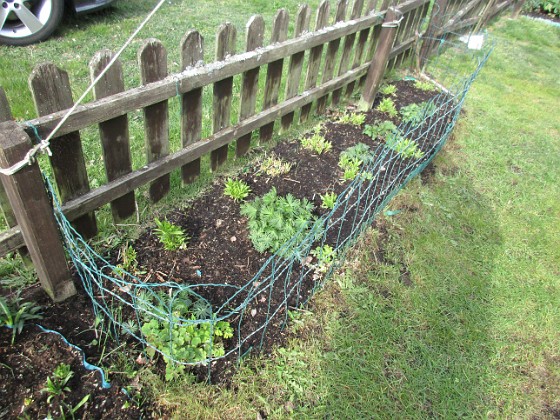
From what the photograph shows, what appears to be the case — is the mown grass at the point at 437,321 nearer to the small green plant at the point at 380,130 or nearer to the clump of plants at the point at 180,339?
the clump of plants at the point at 180,339

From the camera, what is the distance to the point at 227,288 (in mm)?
2666

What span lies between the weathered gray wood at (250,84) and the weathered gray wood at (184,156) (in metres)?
0.10

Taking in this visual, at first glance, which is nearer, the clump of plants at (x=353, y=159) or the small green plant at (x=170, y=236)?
the small green plant at (x=170, y=236)

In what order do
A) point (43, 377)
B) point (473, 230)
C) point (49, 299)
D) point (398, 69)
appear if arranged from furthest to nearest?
point (398, 69), point (473, 230), point (49, 299), point (43, 377)

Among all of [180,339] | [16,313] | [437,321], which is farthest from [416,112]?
[16,313]

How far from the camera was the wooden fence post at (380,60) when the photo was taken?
4332 millimetres

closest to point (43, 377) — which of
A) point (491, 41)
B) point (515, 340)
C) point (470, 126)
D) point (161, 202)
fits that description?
point (161, 202)

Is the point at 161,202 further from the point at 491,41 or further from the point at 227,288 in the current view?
the point at 491,41

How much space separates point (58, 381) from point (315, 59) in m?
3.42

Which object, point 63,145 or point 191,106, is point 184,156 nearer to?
point 191,106

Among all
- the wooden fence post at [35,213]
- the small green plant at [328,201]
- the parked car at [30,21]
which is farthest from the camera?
the parked car at [30,21]

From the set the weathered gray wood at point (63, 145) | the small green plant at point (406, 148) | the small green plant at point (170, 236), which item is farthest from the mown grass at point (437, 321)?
the weathered gray wood at point (63, 145)

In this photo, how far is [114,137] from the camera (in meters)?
2.48

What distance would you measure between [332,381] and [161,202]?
5.98 feet
